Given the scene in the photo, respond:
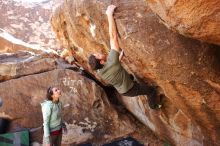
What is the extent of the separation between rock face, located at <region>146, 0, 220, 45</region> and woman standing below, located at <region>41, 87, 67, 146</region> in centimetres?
280

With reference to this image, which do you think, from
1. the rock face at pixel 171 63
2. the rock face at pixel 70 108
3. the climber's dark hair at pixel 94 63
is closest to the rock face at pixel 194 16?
the rock face at pixel 171 63

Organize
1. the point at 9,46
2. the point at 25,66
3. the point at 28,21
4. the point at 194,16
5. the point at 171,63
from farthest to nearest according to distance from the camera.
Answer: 1. the point at 28,21
2. the point at 9,46
3. the point at 25,66
4. the point at 171,63
5. the point at 194,16

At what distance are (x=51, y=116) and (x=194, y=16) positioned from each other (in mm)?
3476

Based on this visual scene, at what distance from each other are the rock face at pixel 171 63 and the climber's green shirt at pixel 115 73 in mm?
299

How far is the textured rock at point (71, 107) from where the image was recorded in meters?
8.59

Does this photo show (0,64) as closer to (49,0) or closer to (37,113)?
(37,113)

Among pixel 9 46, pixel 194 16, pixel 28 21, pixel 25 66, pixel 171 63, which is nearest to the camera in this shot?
pixel 194 16

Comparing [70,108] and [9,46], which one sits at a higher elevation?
[9,46]

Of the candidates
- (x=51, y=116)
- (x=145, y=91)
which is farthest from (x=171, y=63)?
→ (x=51, y=116)

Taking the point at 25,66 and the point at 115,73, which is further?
the point at 25,66

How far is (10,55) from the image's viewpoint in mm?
11555

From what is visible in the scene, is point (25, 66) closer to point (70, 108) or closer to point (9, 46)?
point (70, 108)

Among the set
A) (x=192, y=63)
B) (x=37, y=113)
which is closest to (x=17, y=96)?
(x=37, y=113)

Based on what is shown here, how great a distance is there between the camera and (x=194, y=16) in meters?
3.71
